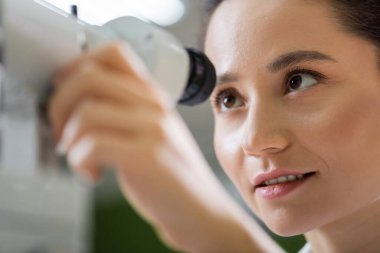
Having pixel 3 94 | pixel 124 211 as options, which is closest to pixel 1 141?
pixel 3 94

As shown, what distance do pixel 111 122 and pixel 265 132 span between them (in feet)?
1.18

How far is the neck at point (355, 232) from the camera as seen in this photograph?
75cm

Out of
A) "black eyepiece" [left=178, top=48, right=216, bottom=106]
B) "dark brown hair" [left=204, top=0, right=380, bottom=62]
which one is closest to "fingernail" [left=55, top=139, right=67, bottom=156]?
"black eyepiece" [left=178, top=48, right=216, bottom=106]

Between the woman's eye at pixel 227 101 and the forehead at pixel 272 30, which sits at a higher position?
the forehead at pixel 272 30

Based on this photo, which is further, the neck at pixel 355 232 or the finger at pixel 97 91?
the neck at pixel 355 232

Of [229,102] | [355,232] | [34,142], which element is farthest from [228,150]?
[34,142]

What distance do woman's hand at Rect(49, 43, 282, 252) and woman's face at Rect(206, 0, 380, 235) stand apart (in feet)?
1.01

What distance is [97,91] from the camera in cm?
31

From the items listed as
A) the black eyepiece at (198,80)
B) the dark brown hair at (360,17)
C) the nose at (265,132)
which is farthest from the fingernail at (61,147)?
the dark brown hair at (360,17)

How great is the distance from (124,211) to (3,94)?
7.05 feet

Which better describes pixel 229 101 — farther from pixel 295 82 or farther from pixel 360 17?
pixel 360 17

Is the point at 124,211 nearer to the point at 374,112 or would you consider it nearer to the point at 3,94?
the point at 374,112

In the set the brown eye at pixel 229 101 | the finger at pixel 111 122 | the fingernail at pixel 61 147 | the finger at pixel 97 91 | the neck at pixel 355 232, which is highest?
the finger at pixel 97 91

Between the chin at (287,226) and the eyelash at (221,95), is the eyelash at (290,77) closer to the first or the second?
the eyelash at (221,95)
